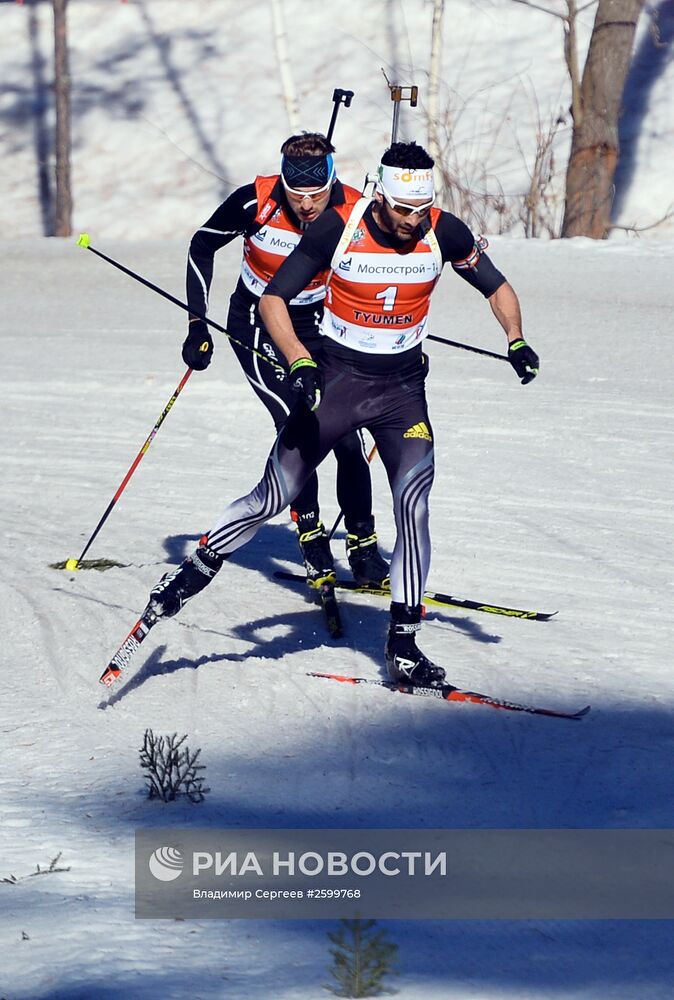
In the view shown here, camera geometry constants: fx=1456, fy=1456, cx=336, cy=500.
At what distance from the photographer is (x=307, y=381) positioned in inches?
219

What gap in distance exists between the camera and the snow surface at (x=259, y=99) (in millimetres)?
23547

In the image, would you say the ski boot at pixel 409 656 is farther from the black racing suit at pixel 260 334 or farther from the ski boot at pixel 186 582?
the black racing suit at pixel 260 334

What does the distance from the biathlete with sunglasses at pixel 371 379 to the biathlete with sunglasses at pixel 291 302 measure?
72cm

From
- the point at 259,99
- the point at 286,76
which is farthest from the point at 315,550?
the point at 259,99

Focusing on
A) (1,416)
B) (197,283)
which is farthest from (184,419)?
(197,283)

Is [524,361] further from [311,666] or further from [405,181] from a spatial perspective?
[311,666]

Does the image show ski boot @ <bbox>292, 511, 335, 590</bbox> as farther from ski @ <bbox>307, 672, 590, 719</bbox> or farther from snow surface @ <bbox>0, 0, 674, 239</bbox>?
snow surface @ <bbox>0, 0, 674, 239</bbox>

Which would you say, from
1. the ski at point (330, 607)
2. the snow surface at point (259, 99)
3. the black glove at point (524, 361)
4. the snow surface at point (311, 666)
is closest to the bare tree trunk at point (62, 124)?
the snow surface at point (259, 99)

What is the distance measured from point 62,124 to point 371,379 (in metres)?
18.2

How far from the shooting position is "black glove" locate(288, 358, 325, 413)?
5.57 meters

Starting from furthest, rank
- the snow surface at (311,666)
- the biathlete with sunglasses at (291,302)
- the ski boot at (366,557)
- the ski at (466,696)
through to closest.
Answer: the ski boot at (366,557) → the biathlete with sunglasses at (291,302) → the ski at (466,696) → the snow surface at (311,666)

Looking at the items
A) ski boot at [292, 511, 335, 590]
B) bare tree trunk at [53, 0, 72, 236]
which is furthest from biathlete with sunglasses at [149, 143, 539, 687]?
bare tree trunk at [53, 0, 72, 236]

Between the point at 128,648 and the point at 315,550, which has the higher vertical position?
the point at 315,550

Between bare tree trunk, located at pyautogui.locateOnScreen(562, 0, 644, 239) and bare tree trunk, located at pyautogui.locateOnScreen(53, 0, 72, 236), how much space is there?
8447 mm
